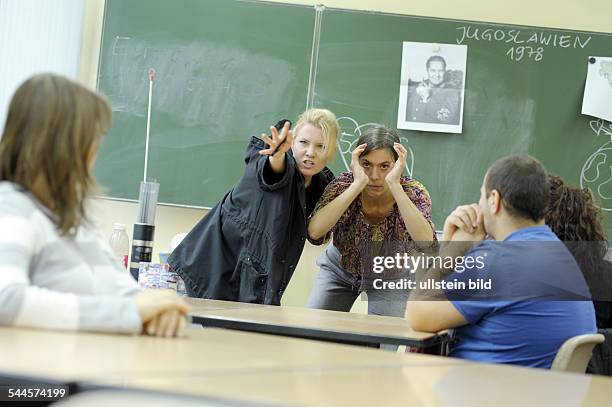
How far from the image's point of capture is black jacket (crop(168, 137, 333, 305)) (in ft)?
9.91

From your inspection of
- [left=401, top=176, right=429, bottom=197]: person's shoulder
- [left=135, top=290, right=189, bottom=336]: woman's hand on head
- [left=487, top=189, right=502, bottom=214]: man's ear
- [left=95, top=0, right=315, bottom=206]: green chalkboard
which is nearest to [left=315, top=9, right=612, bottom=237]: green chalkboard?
[left=95, top=0, right=315, bottom=206]: green chalkboard

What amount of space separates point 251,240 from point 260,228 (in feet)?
0.19

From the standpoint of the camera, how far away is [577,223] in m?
2.75

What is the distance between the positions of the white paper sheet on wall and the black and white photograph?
0.66 meters

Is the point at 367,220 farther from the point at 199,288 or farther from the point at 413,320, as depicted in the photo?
the point at 413,320

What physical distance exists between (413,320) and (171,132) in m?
2.51

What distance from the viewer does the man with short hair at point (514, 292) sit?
2.18 metres

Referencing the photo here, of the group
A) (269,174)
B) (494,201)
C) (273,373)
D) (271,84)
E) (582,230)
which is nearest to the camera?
(273,373)

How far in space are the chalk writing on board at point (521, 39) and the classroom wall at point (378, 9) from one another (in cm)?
13

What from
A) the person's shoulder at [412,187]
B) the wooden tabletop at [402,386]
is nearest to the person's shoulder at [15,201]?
the wooden tabletop at [402,386]

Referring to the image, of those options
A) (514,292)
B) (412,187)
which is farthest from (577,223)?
(412,187)

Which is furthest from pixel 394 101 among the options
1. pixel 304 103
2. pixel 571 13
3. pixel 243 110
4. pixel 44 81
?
pixel 44 81

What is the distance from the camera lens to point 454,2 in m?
4.48

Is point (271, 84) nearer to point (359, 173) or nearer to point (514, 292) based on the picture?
point (359, 173)
